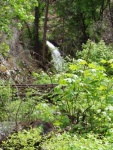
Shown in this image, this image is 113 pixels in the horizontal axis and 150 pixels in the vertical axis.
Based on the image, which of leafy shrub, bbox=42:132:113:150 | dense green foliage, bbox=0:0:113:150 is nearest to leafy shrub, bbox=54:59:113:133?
dense green foliage, bbox=0:0:113:150

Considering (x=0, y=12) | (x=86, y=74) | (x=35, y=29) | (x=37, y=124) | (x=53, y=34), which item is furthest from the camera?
(x=53, y=34)

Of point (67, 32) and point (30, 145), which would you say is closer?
point (30, 145)

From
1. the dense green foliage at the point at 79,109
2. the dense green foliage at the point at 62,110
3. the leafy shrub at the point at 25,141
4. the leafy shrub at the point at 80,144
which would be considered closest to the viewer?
the leafy shrub at the point at 80,144

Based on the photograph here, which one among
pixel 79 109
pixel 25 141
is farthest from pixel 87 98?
pixel 25 141

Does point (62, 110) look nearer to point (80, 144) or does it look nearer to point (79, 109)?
point (79, 109)

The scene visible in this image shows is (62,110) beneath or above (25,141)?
above

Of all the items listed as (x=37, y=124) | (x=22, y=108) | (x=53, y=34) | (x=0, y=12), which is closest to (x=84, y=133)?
(x=37, y=124)

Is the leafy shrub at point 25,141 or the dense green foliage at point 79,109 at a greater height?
the dense green foliage at point 79,109

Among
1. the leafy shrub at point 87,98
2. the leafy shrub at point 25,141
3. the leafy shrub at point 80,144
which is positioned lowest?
the leafy shrub at point 25,141

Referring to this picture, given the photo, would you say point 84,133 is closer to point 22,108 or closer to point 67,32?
point 22,108

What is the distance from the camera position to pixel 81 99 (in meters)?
6.54

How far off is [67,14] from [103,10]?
8.08 feet

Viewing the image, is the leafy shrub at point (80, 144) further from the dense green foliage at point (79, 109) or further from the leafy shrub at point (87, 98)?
the leafy shrub at point (87, 98)

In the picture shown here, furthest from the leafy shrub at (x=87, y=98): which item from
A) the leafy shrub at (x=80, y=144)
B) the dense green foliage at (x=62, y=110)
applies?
the leafy shrub at (x=80, y=144)
